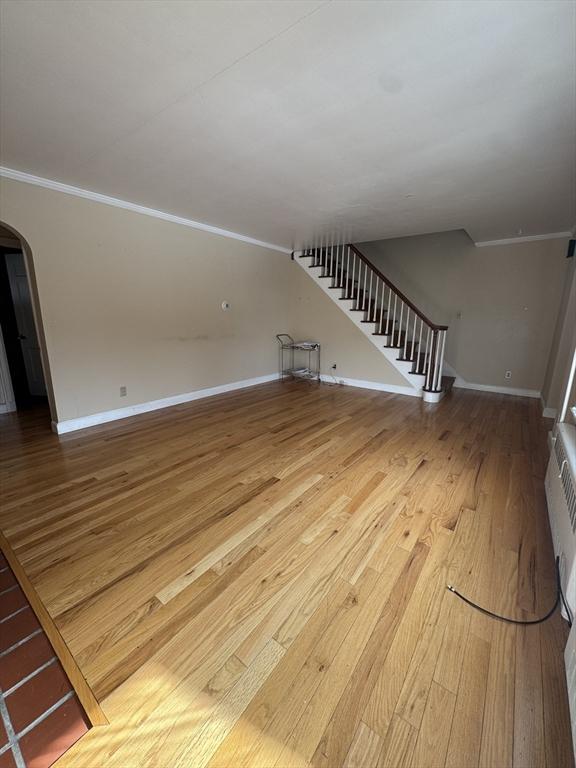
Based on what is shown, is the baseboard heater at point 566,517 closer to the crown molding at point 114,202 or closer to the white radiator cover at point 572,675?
the white radiator cover at point 572,675

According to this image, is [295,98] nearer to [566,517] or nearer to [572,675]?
[566,517]

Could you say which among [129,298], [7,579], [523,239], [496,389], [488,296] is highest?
[523,239]

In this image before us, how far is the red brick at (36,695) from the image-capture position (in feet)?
3.40

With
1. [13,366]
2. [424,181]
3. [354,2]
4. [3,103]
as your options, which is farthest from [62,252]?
[424,181]

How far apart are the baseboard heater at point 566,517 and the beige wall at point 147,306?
3.30 m

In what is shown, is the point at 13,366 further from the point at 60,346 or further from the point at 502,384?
the point at 502,384

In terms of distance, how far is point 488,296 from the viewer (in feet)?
17.3

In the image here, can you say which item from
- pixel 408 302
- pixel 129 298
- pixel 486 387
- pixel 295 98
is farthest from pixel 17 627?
pixel 486 387

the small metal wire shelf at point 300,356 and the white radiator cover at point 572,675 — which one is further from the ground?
the small metal wire shelf at point 300,356

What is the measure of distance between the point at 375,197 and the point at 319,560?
3.51m

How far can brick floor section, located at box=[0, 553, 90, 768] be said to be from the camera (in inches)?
37.5

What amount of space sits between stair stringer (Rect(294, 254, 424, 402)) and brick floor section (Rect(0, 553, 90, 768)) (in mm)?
4880

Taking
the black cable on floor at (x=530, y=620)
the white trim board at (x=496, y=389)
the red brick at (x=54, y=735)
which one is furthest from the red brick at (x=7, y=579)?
the white trim board at (x=496, y=389)

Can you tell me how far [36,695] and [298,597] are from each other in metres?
1.03
